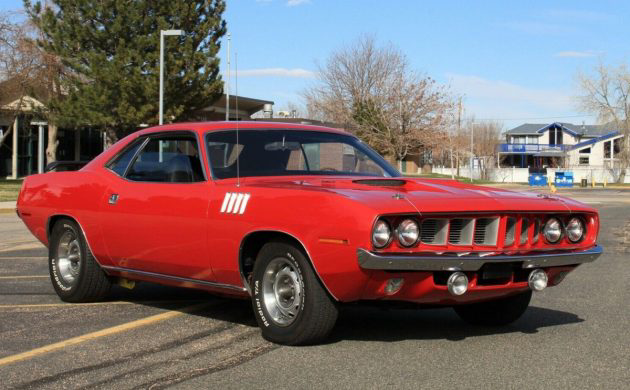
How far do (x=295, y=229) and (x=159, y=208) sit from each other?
4.84 feet

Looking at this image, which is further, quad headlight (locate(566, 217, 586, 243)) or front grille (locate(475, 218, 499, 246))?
quad headlight (locate(566, 217, 586, 243))

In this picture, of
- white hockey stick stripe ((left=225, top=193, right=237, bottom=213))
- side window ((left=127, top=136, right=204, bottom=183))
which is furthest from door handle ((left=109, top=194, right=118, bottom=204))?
white hockey stick stripe ((left=225, top=193, right=237, bottom=213))

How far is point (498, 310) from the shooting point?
19.7 ft

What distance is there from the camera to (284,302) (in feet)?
17.1

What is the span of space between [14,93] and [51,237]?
28399 mm

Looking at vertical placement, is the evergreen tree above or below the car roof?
above

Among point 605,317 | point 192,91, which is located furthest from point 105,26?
point 605,317

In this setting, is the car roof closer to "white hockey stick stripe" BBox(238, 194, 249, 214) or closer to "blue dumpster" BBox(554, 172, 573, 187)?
"white hockey stick stripe" BBox(238, 194, 249, 214)

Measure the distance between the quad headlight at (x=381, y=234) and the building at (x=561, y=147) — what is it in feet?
243

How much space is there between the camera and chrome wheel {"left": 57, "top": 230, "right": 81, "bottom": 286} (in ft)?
22.8

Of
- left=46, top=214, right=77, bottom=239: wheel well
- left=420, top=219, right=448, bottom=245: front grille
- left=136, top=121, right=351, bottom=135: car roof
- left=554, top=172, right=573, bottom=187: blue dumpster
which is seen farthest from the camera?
left=554, top=172, right=573, bottom=187: blue dumpster

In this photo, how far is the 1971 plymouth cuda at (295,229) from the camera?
188 inches

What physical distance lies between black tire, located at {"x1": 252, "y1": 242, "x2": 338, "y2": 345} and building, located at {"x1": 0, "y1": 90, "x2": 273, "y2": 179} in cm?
3145

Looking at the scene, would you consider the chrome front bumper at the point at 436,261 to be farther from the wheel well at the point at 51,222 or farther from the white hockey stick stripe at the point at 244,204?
the wheel well at the point at 51,222
